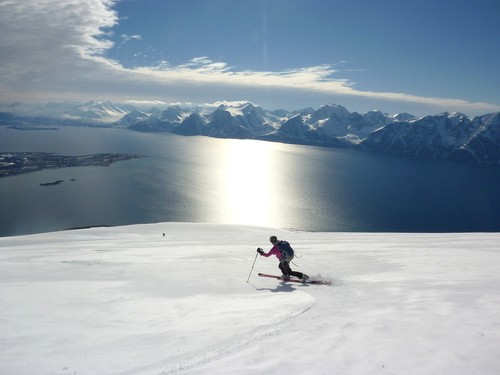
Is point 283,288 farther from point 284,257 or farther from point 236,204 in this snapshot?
point 236,204

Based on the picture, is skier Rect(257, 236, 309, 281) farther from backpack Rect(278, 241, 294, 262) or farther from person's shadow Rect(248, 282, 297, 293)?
person's shadow Rect(248, 282, 297, 293)

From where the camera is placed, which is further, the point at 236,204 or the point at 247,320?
the point at 236,204

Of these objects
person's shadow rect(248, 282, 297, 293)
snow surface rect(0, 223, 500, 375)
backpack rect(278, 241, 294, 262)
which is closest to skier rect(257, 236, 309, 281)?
backpack rect(278, 241, 294, 262)

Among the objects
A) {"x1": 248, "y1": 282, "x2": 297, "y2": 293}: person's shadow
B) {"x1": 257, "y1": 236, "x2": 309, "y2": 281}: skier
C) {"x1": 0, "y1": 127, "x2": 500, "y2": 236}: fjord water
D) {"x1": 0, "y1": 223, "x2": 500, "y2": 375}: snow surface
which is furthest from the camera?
{"x1": 0, "y1": 127, "x2": 500, "y2": 236}: fjord water

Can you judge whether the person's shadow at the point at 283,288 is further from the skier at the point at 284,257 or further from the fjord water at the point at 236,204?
the fjord water at the point at 236,204

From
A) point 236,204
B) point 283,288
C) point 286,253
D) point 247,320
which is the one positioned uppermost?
point 286,253

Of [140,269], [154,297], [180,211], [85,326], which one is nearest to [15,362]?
[85,326]

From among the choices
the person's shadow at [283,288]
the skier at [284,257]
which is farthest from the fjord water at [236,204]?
the person's shadow at [283,288]

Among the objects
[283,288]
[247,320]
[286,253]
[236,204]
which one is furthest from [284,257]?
[236,204]

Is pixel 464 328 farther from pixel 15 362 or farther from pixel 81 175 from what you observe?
pixel 81 175
